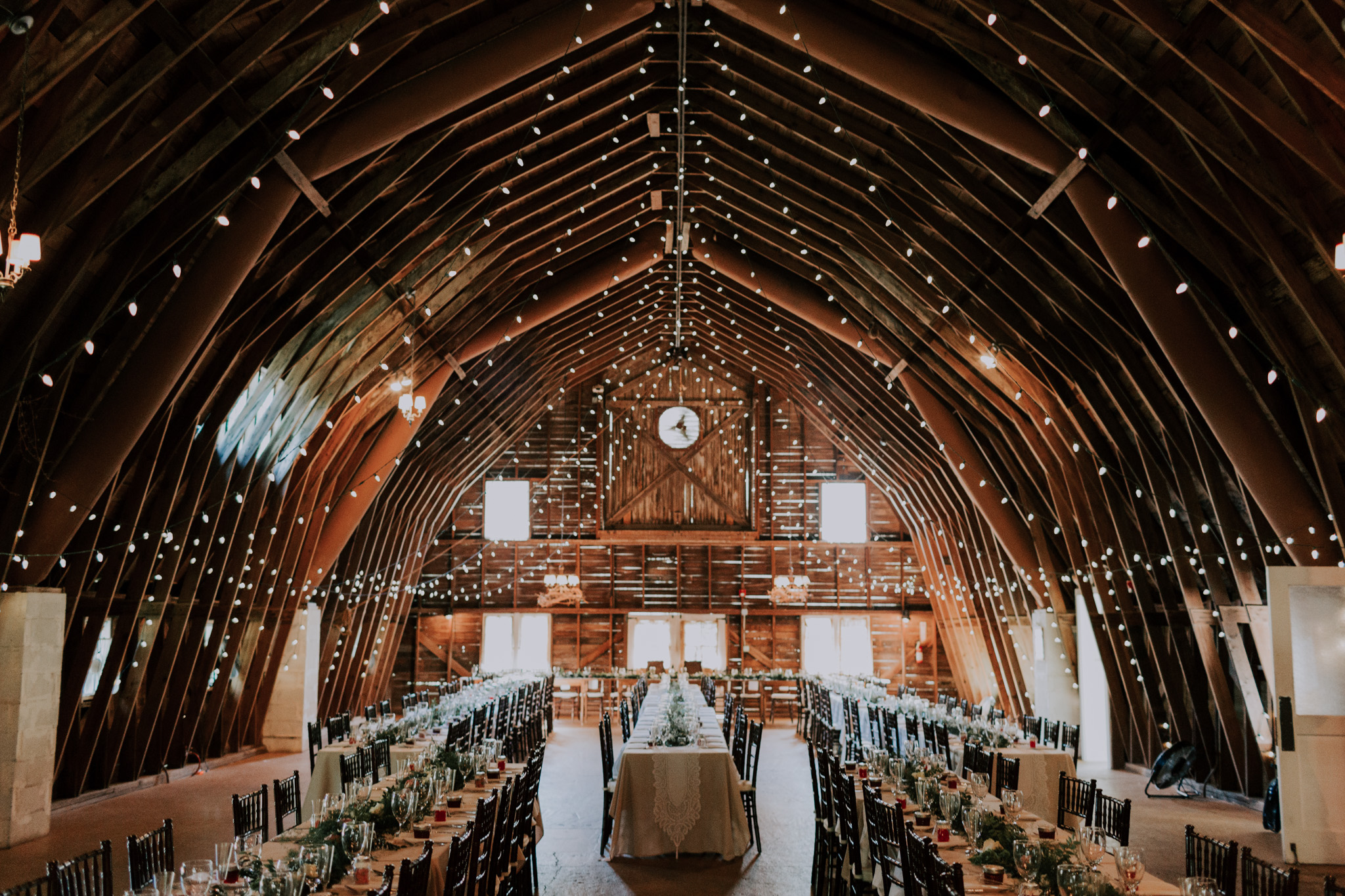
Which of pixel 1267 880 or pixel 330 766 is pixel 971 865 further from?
pixel 330 766

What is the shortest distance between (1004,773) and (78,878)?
18.5 feet

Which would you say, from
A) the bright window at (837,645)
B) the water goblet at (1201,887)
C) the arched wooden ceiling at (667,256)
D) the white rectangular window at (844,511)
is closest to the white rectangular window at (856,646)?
the bright window at (837,645)

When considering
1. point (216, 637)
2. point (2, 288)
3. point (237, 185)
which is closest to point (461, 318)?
point (216, 637)

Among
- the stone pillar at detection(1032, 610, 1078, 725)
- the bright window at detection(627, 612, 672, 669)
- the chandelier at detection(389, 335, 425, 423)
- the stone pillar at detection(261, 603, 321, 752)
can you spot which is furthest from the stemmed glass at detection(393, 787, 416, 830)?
the bright window at detection(627, 612, 672, 669)

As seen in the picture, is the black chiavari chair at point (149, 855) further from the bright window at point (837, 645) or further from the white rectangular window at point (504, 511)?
the bright window at point (837, 645)

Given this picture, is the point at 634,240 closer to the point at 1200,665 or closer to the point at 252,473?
the point at 252,473

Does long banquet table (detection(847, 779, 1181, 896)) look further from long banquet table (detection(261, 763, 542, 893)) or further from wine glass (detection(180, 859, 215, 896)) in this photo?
wine glass (detection(180, 859, 215, 896))

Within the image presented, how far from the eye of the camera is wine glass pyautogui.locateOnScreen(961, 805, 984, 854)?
512cm

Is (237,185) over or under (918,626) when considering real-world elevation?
over

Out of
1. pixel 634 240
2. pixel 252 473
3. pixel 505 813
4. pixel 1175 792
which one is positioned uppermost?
pixel 634 240

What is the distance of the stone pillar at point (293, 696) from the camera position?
15.0 m

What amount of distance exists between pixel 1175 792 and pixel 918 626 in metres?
9.77

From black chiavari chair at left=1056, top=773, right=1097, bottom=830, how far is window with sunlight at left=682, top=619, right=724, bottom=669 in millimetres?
14080

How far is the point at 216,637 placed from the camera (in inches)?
455
